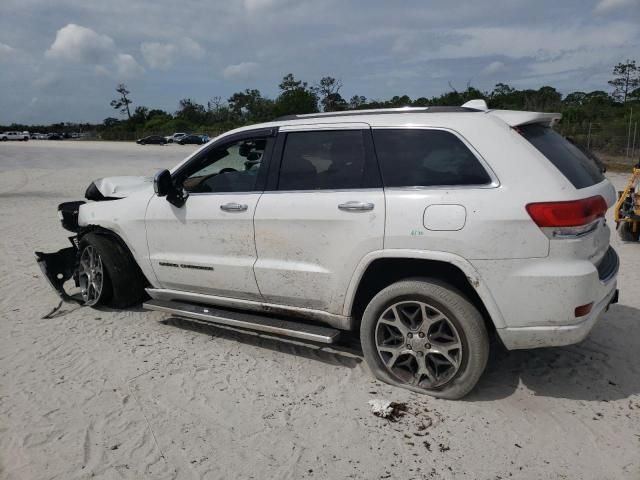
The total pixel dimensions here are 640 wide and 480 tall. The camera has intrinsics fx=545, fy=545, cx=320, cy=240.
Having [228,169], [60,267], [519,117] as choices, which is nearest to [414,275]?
[519,117]

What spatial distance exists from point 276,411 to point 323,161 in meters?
1.78

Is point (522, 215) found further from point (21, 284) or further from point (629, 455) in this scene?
point (21, 284)

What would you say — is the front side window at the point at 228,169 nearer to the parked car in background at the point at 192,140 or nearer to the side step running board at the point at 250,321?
the side step running board at the point at 250,321

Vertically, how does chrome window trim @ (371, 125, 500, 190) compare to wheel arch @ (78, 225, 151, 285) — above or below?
above

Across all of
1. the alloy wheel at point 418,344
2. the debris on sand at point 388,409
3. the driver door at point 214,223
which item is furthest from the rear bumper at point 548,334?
the driver door at point 214,223

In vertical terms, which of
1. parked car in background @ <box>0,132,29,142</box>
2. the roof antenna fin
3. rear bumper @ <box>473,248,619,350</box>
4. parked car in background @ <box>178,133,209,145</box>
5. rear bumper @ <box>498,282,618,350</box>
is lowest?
rear bumper @ <box>498,282,618,350</box>

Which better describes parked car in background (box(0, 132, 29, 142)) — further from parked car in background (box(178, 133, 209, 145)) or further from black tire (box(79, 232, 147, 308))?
black tire (box(79, 232, 147, 308))

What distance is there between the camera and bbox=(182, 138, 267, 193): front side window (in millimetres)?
4371

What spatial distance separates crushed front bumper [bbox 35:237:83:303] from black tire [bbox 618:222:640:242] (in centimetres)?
756

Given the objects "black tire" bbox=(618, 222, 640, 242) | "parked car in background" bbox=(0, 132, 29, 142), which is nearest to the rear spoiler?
"black tire" bbox=(618, 222, 640, 242)

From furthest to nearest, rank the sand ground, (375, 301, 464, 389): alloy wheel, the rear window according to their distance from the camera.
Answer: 1. (375, 301, 464, 389): alloy wheel
2. the rear window
3. the sand ground

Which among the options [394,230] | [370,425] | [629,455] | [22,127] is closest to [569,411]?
[629,455]

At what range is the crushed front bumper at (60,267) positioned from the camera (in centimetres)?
562

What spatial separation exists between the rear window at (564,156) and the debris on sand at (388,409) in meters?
1.77
